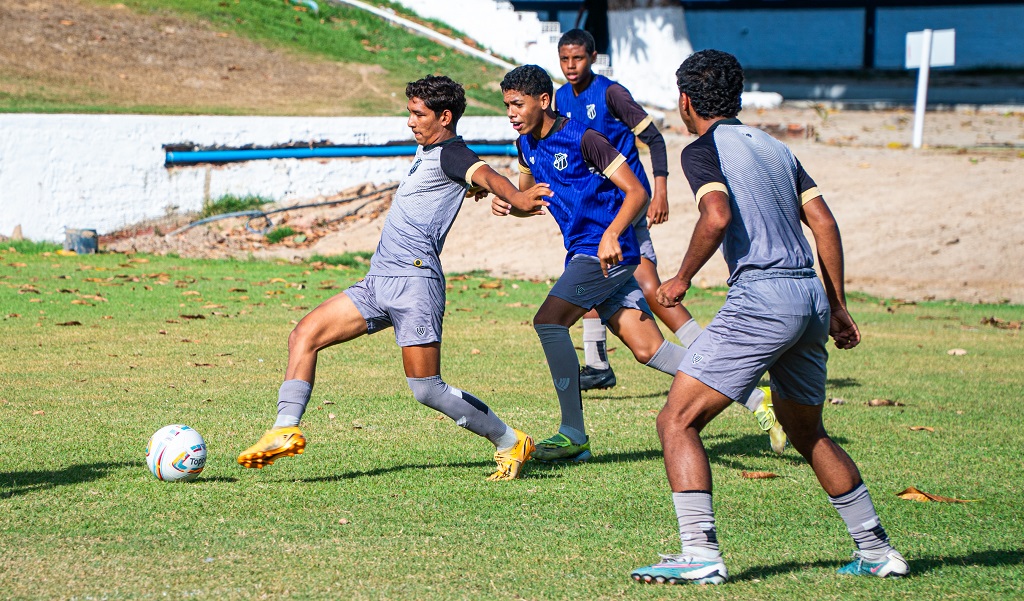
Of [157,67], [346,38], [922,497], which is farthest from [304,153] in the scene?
[922,497]

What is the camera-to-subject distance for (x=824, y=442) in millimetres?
4602

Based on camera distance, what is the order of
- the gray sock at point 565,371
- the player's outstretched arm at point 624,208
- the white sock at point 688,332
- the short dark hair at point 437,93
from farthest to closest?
1. the white sock at point 688,332
2. the gray sock at point 565,371
3. the short dark hair at point 437,93
4. the player's outstretched arm at point 624,208

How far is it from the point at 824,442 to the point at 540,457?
222 cm

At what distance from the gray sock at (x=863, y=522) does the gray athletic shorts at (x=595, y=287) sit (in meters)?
2.42

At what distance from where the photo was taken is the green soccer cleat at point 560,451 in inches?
256

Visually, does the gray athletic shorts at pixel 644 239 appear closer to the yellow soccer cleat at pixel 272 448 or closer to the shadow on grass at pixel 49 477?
the yellow soccer cleat at pixel 272 448

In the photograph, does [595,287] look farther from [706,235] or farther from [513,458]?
[706,235]

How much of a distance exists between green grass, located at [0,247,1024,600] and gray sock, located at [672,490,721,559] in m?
0.17

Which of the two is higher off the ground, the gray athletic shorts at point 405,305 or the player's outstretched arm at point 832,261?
the player's outstretched arm at point 832,261

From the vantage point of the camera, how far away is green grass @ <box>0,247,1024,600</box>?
4.45 m

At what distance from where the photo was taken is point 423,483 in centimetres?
594

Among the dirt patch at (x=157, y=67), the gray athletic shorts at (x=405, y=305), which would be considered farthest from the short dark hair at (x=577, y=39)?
the dirt patch at (x=157, y=67)

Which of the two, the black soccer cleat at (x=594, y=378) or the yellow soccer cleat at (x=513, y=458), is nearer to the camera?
the yellow soccer cleat at (x=513, y=458)

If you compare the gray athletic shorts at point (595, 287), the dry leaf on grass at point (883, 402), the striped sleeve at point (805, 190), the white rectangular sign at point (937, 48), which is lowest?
the dry leaf on grass at point (883, 402)
